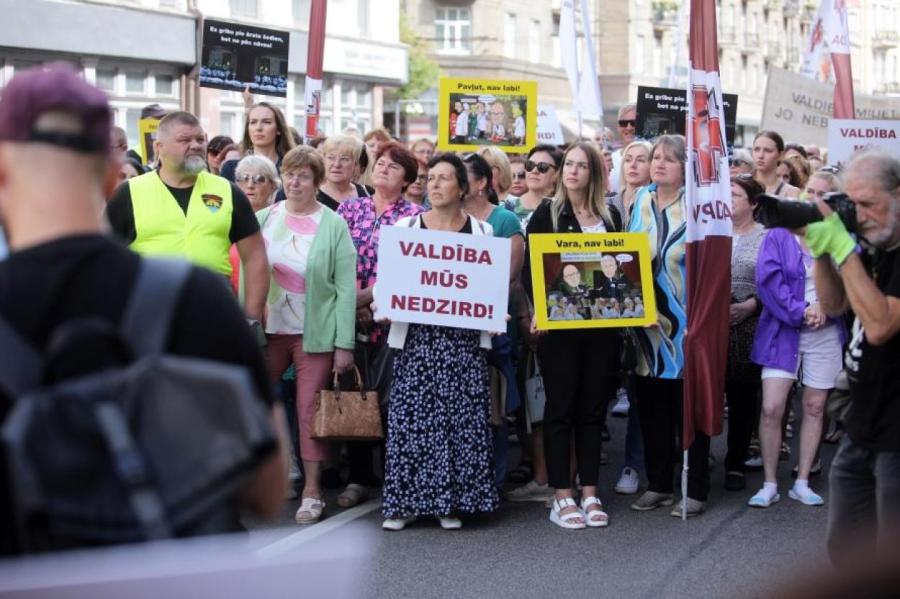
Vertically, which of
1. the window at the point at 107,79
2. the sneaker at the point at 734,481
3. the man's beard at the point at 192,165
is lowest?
the sneaker at the point at 734,481

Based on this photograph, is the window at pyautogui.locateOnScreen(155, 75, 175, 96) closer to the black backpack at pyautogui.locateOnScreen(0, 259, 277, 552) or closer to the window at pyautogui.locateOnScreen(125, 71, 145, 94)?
the window at pyautogui.locateOnScreen(125, 71, 145, 94)

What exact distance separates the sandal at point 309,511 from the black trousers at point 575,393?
127 centimetres

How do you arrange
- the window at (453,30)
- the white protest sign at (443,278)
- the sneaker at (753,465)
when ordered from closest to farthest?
the white protest sign at (443,278), the sneaker at (753,465), the window at (453,30)

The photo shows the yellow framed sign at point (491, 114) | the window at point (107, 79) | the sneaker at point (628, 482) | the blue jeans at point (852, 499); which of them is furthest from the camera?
the window at point (107, 79)

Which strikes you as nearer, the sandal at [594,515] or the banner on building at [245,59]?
the sandal at [594,515]

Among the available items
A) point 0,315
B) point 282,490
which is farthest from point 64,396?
point 282,490

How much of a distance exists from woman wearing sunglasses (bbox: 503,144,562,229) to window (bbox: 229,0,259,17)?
85.3 ft

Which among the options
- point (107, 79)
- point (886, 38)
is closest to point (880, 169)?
point (107, 79)

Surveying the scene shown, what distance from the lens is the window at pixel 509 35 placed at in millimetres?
56500

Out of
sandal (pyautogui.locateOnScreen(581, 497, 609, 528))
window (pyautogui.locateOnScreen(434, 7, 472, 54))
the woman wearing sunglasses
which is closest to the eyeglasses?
the woman wearing sunglasses

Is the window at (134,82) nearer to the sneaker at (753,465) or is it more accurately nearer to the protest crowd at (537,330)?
the protest crowd at (537,330)

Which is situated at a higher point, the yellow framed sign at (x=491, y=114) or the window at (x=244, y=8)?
the window at (x=244, y=8)

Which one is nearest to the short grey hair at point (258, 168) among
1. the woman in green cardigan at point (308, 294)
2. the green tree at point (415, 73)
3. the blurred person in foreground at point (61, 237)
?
the woman in green cardigan at point (308, 294)

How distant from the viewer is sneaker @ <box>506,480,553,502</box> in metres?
8.70
